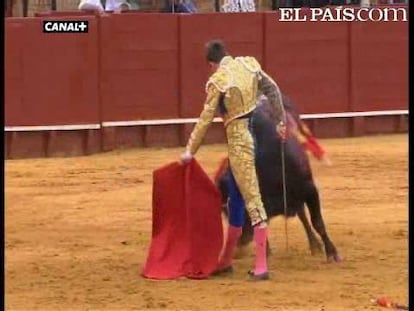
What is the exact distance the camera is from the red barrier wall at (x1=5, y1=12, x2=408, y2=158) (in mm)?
12516

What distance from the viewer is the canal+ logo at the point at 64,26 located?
12492mm

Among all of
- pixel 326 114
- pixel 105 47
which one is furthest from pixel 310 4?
pixel 105 47

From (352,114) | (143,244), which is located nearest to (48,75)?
(352,114)

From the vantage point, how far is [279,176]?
7219 millimetres

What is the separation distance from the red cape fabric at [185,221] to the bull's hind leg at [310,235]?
0.60m

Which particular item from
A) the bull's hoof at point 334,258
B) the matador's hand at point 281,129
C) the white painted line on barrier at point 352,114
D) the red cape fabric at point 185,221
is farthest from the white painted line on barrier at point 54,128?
the matador's hand at point 281,129

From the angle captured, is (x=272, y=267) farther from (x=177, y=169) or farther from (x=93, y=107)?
(x=93, y=107)

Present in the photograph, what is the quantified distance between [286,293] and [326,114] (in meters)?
7.75

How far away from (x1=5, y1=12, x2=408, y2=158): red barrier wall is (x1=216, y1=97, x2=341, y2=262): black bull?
5533 mm

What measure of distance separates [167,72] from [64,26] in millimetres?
1308

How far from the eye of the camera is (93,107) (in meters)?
12.7

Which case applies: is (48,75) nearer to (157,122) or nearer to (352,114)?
(157,122)

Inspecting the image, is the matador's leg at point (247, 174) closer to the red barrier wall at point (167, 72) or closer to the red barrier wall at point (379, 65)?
the red barrier wall at point (167, 72)

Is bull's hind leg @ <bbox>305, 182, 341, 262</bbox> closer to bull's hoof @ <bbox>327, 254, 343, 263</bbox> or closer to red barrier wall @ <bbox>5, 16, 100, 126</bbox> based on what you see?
bull's hoof @ <bbox>327, 254, 343, 263</bbox>
